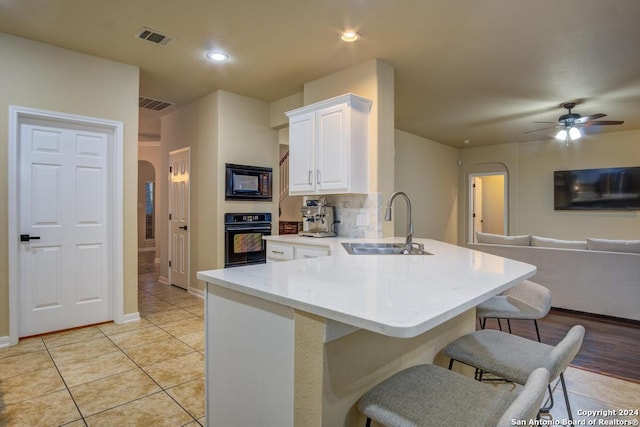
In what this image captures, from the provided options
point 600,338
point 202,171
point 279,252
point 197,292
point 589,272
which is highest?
point 202,171

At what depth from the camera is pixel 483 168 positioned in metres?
8.02

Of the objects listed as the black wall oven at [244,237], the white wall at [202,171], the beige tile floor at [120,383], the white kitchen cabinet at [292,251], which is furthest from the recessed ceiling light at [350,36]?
the beige tile floor at [120,383]

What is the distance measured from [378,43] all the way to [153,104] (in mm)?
3490

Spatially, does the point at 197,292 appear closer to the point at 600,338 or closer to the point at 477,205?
the point at 600,338

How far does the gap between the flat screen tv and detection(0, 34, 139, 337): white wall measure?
7493 millimetres

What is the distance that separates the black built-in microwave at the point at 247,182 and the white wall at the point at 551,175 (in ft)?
17.8

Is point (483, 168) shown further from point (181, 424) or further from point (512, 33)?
point (181, 424)

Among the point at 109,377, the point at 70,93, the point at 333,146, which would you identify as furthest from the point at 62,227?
the point at 333,146

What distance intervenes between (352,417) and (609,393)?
2161 mm

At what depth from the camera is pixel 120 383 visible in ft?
7.85

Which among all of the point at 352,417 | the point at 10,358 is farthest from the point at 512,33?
the point at 10,358

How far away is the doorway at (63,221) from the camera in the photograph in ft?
10.3

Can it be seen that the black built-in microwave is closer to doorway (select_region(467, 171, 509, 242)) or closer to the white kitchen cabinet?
the white kitchen cabinet

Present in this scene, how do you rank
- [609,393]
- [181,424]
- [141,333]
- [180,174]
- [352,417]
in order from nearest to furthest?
[352,417], [181,424], [609,393], [141,333], [180,174]
